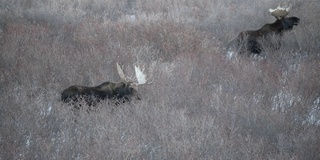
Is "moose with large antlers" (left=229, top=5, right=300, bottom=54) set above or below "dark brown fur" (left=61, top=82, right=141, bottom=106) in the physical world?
above

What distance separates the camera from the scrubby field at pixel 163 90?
16.8ft

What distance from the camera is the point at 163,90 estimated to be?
710 cm

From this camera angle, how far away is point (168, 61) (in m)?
9.16

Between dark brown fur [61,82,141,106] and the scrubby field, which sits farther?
dark brown fur [61,82,141,106]

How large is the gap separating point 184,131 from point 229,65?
3.30m

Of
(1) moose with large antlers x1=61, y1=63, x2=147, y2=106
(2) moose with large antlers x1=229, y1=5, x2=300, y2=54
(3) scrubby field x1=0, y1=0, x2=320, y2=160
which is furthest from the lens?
(2) moose with large antlers x1=229, y1=5, x2=300, y2=54

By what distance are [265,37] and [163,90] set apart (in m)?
4.04

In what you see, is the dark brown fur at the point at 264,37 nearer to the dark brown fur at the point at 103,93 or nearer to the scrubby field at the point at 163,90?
the scrubby field at the point at 163,90

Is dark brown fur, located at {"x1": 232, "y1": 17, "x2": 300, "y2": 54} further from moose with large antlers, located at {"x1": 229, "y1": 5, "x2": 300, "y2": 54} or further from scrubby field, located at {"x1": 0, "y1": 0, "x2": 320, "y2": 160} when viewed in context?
scrubby field, located at {"x1": 0, "y1": 0, "x2": 320, "y2": 160}

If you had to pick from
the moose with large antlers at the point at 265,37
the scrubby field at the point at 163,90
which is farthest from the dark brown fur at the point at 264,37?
the scrubby field at the point at 163,90

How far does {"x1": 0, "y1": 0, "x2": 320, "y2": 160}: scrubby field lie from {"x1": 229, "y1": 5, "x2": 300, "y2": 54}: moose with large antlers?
0.77 ft

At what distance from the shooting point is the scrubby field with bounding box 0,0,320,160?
5.12 meters

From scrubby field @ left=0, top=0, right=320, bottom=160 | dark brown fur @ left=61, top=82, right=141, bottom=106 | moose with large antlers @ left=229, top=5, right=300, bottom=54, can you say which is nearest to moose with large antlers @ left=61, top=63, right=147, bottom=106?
dark brown fur @ left=61, top=82, right=141, bottom=106

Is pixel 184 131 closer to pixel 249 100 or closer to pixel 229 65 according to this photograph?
pixel 249 100
